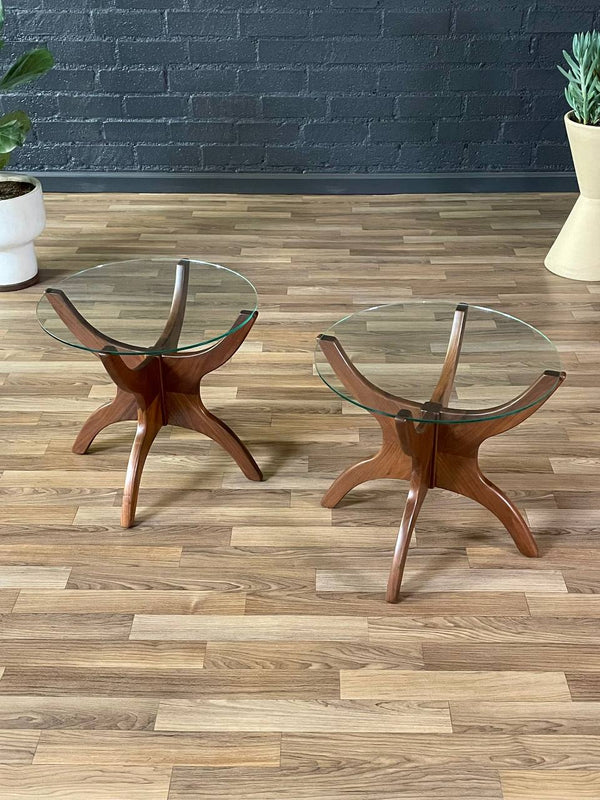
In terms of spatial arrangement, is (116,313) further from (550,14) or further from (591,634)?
(550,14)

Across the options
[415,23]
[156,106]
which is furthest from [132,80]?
[415,23]

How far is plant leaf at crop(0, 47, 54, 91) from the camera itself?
9.89ft

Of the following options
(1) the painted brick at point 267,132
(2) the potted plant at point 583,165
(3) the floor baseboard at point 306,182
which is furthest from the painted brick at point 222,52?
(2) the potted plant at point 583,165

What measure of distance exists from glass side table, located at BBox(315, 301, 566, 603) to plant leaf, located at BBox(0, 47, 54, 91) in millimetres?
1717

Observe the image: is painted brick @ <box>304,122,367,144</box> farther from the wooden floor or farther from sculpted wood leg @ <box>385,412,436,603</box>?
sculpted wood leg @ <box>385,412,436,603</box>

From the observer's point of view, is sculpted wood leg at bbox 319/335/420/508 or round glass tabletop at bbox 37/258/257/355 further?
round glass tabletop at bbox 37/258/257/355

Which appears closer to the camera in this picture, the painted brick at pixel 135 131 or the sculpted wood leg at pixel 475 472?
the sculpted wood leg at pixel 475 472

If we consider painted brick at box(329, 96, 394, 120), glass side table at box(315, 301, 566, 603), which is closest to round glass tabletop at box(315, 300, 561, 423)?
glass side table at box(315, 301, 566, 603)

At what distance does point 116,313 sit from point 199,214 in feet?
6.30

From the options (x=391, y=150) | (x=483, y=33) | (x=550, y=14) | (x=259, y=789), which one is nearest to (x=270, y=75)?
(x=391, y=150)

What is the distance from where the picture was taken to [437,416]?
5.72 ft

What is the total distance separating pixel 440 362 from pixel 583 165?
5.16ft

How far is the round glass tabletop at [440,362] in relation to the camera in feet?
5.93

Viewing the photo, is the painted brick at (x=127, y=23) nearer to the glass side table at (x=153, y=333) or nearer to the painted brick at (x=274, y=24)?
the painted brick at (x=274, y=24)
